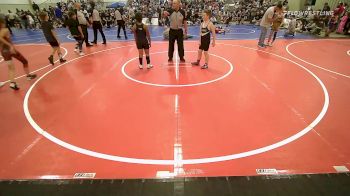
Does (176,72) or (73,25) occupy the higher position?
(73,25)

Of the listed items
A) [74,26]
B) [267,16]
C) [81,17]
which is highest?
[81,17]

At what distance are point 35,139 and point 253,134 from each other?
384cm

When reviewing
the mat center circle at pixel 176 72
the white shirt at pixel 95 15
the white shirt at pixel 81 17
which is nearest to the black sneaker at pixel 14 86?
the mat center circle at pixel 176 72

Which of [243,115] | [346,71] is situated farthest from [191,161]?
[346,71]

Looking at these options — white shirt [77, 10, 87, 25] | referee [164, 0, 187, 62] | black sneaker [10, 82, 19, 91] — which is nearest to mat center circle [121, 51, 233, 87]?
referee [164, 0, 187, 62]

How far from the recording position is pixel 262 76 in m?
6.49

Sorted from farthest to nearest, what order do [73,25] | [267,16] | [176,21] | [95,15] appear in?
[95,15] < [267,16] < [73,25] < [176,21]

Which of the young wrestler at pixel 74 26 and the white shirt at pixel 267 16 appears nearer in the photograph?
the young wrestler at pixel 74 26

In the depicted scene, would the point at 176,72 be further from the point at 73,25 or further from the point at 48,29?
the point at 73,25

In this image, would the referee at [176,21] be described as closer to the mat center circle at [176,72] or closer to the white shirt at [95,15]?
the mat center circle at [176,72]

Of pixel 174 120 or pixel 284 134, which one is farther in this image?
pixel 174 120

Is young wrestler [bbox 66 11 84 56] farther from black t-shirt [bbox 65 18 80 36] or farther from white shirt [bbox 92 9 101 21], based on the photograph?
white shirt [bbox 92 9 101 21]

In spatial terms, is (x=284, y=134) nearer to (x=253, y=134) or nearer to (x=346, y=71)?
(x=253, y=134)

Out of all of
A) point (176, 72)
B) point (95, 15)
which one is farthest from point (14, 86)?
point (95, 15)
